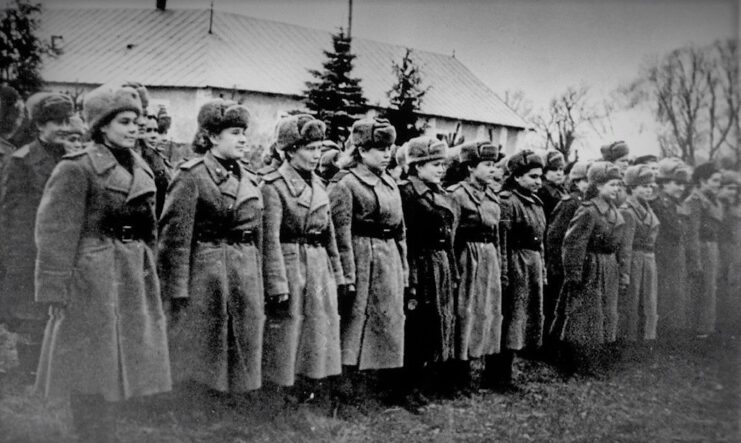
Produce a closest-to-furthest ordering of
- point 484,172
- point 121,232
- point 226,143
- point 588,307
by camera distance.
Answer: point 121,232 < point 226,143 < point 484,172 < point 588,307

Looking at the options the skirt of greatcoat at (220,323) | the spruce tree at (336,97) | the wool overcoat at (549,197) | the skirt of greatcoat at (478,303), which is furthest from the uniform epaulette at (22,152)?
the wool overcoat at (549,197)

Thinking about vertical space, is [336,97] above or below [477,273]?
above

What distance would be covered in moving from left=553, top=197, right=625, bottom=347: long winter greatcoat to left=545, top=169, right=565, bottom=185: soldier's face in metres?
0.87

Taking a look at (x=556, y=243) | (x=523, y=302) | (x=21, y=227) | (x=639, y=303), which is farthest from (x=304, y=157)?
(x=639, y=303)

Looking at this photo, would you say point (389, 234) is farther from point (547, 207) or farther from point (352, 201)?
point (547, 207)

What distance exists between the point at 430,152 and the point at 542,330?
248 cm

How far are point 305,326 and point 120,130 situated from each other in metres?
2.06

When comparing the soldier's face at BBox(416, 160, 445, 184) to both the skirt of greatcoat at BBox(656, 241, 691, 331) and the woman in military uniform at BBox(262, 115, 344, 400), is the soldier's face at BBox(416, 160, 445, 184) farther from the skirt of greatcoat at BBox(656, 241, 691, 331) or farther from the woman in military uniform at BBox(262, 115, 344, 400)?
the skirt of greatcoat at BBox(656, 241, 691, 331)

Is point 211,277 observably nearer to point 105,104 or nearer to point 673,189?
point 105,104

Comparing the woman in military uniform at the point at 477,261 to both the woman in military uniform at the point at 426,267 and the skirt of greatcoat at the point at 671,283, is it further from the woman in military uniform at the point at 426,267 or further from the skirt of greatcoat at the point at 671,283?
the skirt of greatcoat at the point at 671,283

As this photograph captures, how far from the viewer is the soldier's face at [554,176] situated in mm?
8383

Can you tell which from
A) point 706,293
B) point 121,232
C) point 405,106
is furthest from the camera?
point 405,106

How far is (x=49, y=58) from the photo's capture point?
199 inches

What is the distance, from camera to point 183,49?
8367 mm
